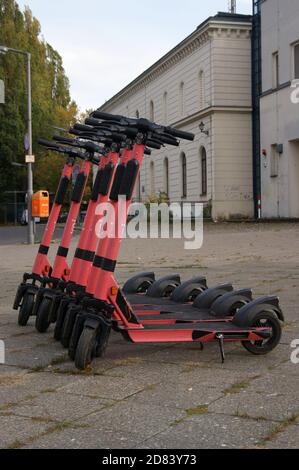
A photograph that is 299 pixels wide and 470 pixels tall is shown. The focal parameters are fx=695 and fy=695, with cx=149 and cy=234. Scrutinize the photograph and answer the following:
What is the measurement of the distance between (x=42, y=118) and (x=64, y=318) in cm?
5834

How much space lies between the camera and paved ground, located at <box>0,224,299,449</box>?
3.83 meters

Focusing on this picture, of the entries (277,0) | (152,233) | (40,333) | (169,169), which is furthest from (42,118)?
(40,333)

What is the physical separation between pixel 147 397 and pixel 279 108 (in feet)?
107

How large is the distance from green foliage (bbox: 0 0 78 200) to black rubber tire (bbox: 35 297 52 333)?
5144 centimetres

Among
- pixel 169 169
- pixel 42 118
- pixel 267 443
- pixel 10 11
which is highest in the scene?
pixel 10 11

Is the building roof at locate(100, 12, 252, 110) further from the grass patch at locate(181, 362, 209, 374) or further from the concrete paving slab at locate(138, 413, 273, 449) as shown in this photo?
the concrete paving slab at locate(138, 413, 273, 449)

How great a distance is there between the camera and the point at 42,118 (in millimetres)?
62844

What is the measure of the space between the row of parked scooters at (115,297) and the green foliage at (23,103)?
168 feet

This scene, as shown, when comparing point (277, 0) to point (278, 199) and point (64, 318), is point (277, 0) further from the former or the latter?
point (64, 318)

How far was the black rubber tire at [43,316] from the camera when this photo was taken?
683 cm

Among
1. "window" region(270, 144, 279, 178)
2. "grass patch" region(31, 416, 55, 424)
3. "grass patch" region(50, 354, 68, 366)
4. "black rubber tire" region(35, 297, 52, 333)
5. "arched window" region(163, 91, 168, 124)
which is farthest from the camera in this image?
"arched window" region(163, 91, 168, 124)

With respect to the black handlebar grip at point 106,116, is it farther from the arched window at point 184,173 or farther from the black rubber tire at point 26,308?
the arched window at point 184,173

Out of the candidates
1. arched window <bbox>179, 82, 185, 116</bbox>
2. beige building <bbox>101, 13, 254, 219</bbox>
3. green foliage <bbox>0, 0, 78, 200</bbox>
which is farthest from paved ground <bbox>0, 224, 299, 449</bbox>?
green foliage <bbox>0, 0, 78, 200</bbox>

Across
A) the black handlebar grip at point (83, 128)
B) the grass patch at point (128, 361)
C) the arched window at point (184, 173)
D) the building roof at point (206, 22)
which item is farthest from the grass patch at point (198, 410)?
the arched window at point (184, 173)
